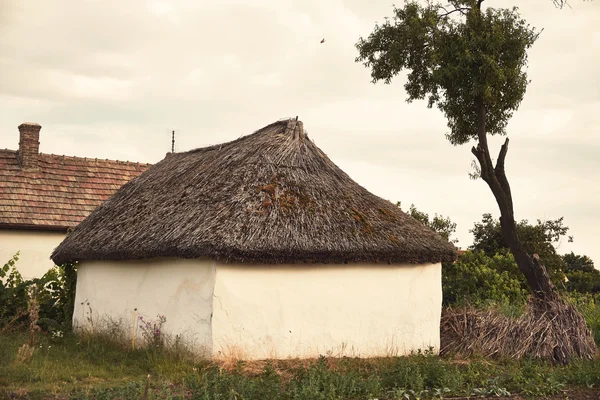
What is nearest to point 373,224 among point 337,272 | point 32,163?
point 337,272

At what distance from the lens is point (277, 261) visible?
459 inches

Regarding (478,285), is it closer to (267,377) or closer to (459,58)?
(459,58)

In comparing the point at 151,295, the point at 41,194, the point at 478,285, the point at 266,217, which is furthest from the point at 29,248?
the point at 478,285

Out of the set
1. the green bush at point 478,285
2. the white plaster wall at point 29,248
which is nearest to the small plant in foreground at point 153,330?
the green bush at point 478,285

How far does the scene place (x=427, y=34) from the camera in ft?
54.0

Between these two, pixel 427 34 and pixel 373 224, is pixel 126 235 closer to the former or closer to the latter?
pixel 373 224

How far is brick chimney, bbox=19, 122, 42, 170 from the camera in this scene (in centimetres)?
2412

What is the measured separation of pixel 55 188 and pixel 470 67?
1407 centimetres

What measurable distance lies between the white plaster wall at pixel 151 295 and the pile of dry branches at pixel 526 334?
471cm

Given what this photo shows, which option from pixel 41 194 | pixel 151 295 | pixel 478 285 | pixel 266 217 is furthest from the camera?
pixel 41 194

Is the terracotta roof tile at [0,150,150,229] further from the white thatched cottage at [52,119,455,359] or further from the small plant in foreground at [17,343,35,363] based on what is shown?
the small plant in foreground at [17,343,35,363]

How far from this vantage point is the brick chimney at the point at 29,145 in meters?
24.1

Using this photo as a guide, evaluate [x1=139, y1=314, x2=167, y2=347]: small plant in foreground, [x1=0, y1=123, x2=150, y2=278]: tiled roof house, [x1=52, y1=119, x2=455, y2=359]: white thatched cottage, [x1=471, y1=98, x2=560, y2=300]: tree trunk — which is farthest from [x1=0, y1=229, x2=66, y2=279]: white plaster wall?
[x1=471, y1=98, x2=560, y2=300]: tree trunk

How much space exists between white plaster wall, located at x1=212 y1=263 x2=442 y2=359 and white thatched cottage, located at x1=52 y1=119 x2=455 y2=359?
2 cm
